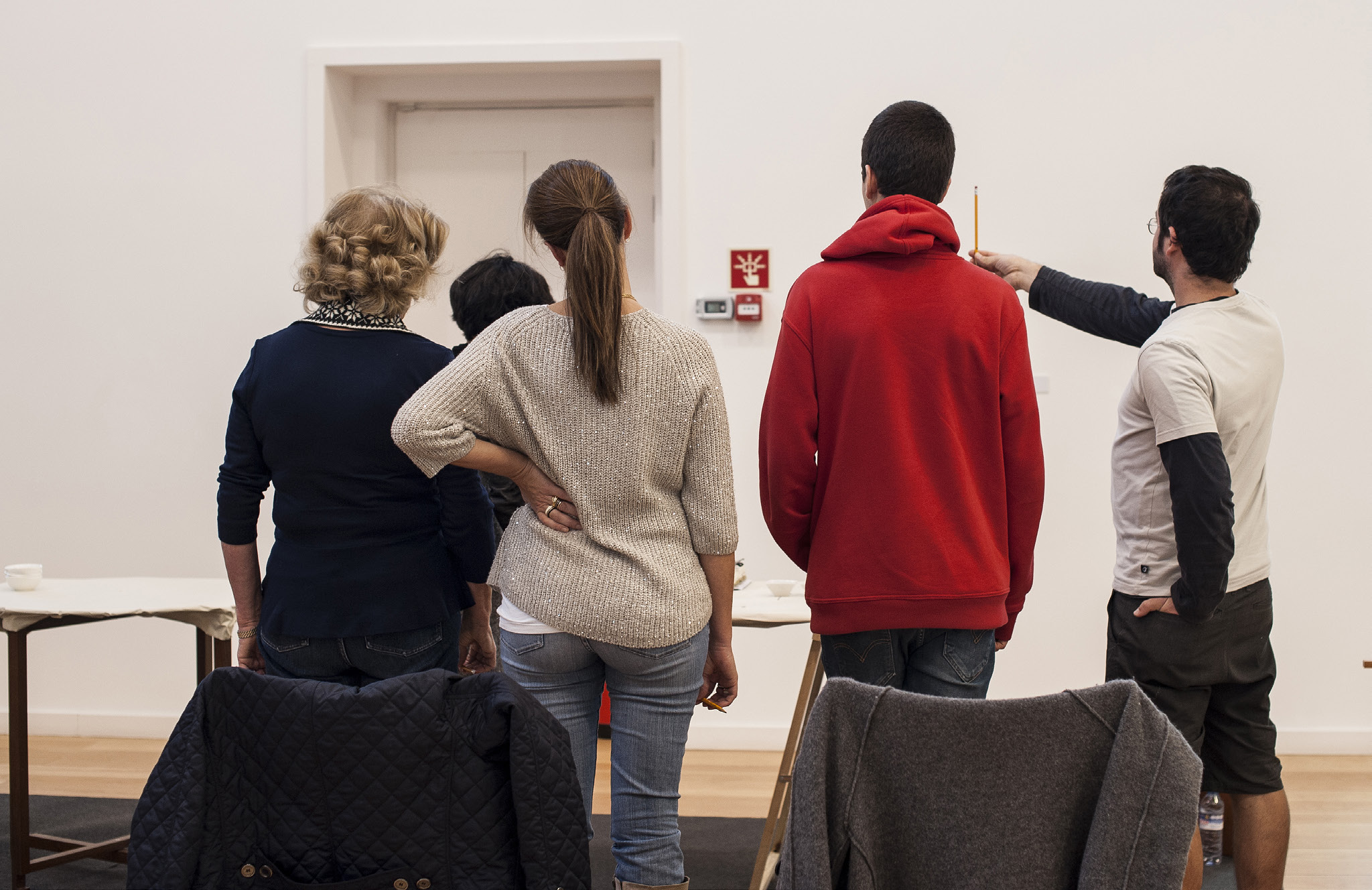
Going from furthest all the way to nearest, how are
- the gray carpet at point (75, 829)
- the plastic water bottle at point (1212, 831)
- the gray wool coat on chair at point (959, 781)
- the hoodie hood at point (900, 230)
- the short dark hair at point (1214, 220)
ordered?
the plastic water bottle at point (1212, 831)
the gray carpet at point (75, 829)
the short dark hair at point (1214, 220)
the hoodie hood at point (900, 230)
the gray wool coat on chair at point (959, 781)

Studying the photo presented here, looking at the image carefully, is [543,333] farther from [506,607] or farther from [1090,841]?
[1090,841]

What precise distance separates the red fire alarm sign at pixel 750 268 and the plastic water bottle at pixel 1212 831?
1980mm

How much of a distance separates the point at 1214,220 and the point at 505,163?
2.59 meters

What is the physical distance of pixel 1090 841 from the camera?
109cm

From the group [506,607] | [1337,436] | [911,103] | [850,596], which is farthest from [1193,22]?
[506,607]

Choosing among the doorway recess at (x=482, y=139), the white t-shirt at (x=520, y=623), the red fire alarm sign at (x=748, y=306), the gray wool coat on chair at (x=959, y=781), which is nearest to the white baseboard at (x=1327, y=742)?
the red fire alarm sign at (x=748, y=306)

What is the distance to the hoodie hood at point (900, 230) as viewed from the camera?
155 centimetres

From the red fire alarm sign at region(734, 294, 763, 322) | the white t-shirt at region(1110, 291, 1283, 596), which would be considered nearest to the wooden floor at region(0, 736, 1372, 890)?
the white t-shirt at region(1110, 291, 1283, 596)

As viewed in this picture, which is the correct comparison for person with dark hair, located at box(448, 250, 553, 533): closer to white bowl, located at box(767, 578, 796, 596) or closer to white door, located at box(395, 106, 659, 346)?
white bowl, located at box(767, 578, 796, 596)

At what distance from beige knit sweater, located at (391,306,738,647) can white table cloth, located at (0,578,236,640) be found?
40.8 inches

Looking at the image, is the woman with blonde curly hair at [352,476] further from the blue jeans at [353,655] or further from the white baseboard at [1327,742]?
the white baseboard at [1327,742]

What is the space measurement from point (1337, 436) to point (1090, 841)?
291cm

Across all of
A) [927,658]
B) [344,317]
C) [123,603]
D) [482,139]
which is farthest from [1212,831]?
[482,139]

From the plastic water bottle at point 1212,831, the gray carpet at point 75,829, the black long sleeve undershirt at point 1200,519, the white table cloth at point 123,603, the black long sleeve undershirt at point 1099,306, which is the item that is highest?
the black long sleeve undershirt at point 1099,306
